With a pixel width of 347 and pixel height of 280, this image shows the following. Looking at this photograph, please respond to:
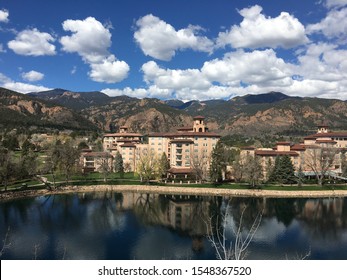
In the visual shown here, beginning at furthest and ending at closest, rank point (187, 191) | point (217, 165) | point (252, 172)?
point (217, 165) < point (187, 191) < point (252, 172)

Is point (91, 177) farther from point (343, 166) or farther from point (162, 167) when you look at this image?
point (343, 166)

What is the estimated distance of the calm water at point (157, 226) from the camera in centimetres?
2881

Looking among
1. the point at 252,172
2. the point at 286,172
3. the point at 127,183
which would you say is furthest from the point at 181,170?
the point at 286,172

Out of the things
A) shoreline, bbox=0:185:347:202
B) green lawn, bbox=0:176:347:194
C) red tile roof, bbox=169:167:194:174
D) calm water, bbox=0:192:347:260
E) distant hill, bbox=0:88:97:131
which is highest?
distant hill, bbox=0:88:97:131

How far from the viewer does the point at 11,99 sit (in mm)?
194125

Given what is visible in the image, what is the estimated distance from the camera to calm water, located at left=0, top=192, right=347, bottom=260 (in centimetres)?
2881

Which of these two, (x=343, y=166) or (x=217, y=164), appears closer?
(x=217, y=164)

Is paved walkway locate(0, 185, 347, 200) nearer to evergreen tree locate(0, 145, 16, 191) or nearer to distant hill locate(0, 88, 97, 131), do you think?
evergreen tree locate(0, 145, 16, 191)

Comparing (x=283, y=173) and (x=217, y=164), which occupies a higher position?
(x=217, y=164)

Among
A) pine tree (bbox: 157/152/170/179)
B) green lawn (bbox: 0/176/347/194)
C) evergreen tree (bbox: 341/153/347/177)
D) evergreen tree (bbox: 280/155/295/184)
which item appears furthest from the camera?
evergreen tree (bbox: 341/153/347/177)

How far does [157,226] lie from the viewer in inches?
1478

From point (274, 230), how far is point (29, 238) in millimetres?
28088

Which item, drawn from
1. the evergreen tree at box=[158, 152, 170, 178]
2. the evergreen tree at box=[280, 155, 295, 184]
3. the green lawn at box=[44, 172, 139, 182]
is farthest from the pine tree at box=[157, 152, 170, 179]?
the evergreen tree at box=[280, 155, 295, 184]

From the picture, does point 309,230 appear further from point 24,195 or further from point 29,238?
point 24,195
